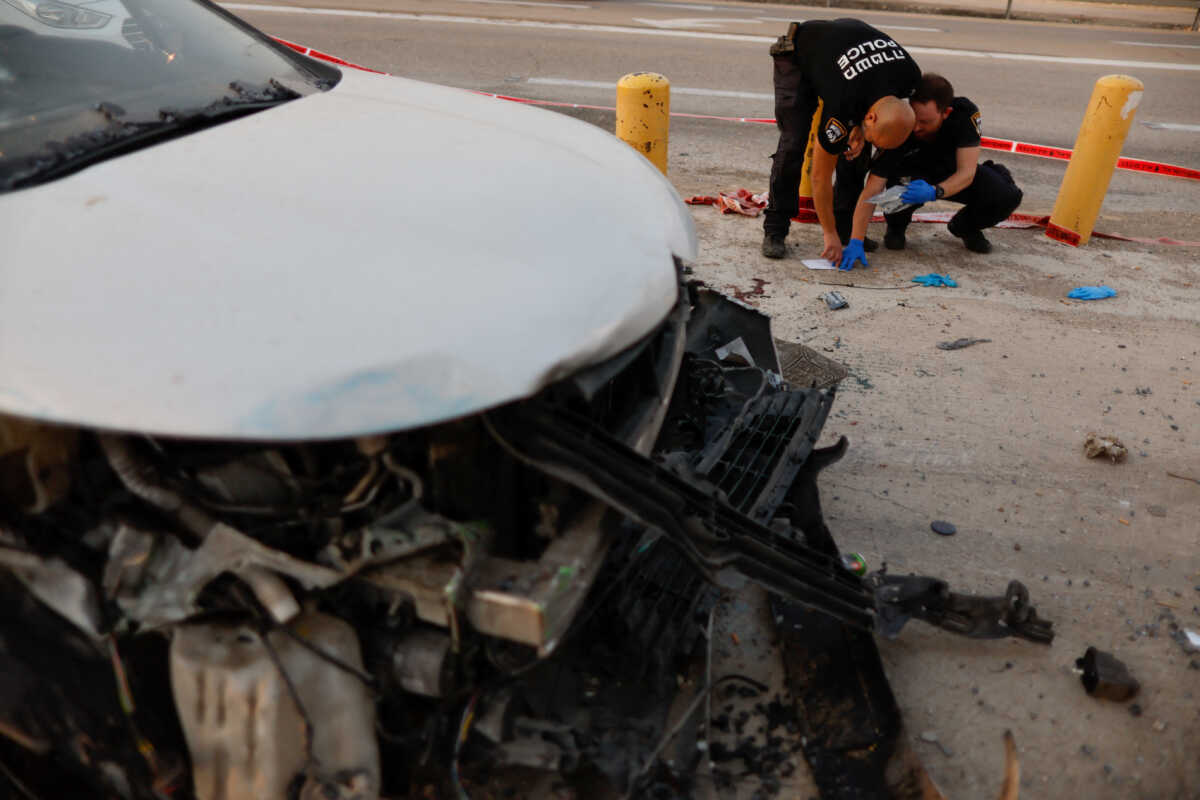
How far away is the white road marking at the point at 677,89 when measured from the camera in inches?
340

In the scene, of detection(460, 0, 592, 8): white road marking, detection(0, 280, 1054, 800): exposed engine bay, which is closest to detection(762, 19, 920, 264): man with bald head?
detection(0, 280, 1054, 800): exposed engine bay

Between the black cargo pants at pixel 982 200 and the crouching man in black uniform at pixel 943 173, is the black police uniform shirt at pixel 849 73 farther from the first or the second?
the black cargo pants at pixel 982 200

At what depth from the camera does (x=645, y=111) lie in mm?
5121

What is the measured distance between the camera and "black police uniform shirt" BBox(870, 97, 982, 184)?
512cm

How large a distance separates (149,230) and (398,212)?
464mm

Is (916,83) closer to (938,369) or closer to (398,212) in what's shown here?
(938,369)

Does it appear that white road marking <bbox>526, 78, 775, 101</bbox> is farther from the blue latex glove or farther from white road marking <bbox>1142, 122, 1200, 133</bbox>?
the blue latex glove

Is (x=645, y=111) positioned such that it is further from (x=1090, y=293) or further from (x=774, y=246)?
(x=1090, y=293)

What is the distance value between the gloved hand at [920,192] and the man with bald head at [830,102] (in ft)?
1.46

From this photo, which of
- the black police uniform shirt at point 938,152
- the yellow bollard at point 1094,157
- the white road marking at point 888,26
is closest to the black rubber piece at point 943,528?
the black police uniform shirt at point 938,152

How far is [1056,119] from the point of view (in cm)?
836

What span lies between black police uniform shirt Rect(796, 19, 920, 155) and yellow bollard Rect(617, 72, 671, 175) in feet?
2.83

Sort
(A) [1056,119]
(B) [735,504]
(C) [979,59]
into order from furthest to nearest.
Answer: (C) [979,59] < (A) [1056,119] < (B) [735,504]

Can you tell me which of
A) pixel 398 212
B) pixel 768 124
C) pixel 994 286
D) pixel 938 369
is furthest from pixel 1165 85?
pixel 398 212
